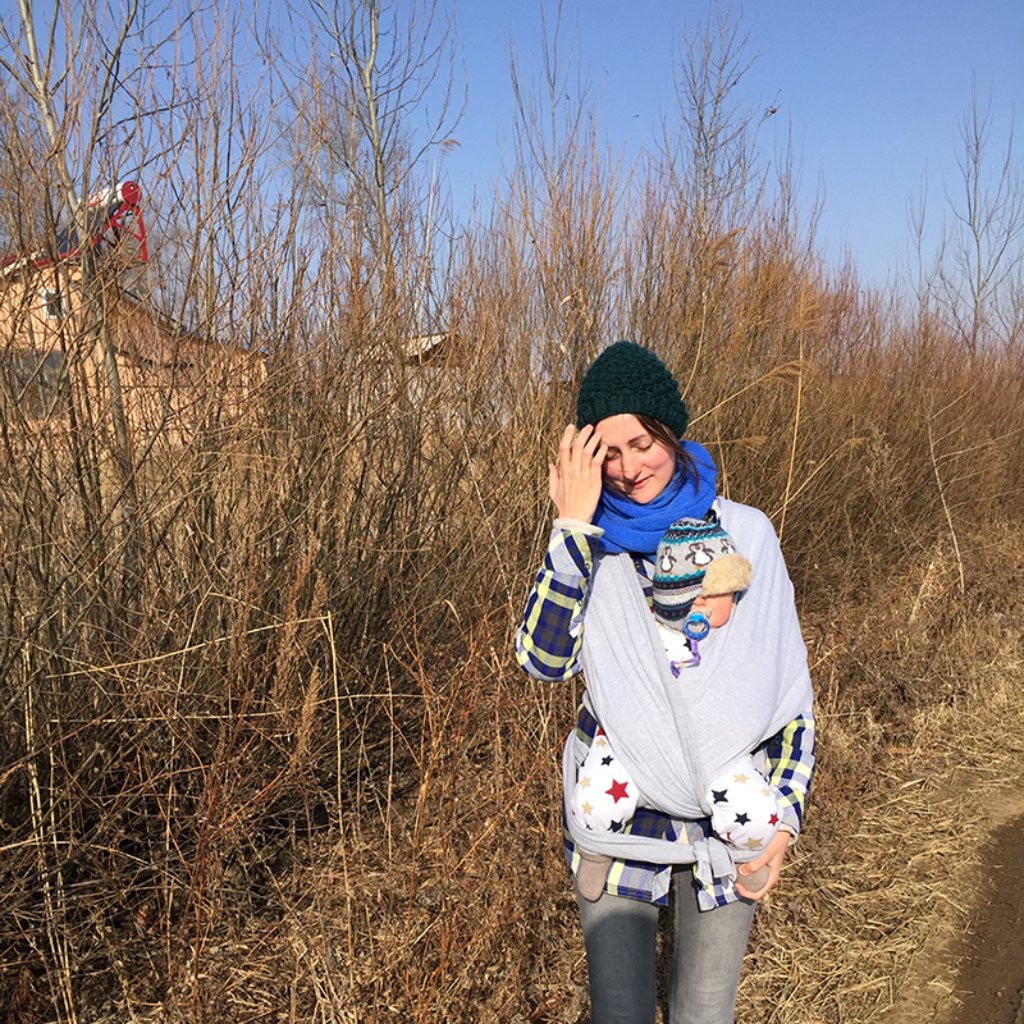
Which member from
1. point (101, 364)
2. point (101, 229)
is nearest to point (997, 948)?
point (101, 364)

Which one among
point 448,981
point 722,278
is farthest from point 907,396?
point 448,981

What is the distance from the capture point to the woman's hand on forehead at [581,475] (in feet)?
4.68

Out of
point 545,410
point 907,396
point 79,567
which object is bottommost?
point 79,567

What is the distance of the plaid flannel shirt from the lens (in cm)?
141

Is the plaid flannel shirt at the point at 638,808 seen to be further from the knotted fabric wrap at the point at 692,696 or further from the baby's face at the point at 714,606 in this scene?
the baby's face at the point at 714,606

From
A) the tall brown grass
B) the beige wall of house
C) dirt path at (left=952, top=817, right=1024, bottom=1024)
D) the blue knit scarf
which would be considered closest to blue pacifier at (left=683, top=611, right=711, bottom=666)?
the blue knit scarf

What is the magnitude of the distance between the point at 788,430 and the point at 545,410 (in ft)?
6.86

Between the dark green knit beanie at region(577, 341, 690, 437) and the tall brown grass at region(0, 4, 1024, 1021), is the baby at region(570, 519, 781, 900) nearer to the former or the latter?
the dark green knit beanie at region(577, 341, 690, 437)

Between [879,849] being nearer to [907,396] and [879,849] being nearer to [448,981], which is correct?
[448,981]

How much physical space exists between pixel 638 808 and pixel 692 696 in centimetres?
21

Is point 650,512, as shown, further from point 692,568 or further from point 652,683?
point 652,683

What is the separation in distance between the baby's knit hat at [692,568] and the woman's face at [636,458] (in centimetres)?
9

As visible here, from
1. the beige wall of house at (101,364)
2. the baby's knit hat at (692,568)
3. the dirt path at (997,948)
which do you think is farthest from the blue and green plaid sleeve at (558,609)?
the dirt path at (997,948)

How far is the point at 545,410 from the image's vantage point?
3.61 m
